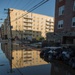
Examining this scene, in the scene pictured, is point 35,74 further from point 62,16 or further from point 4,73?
point 62,16

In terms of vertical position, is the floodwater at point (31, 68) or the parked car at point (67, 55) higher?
the parked car at point (67, 55)

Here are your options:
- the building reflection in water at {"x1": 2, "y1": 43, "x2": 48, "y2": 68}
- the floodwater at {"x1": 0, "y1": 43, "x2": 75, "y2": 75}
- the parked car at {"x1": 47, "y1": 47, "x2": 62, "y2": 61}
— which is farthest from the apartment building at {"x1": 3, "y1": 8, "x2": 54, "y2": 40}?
the floodwater at {"x1": 0, "y1": 43, "x2": 75, "y2": 75}

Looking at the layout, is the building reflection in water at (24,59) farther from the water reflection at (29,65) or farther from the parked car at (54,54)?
the parked car at (54,54)

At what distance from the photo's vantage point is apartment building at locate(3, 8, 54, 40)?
→ 83375 mm

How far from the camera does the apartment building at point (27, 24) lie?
83375 millimetres

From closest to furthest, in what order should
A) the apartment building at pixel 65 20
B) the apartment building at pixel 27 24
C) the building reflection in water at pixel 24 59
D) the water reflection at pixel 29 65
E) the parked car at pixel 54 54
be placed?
1. the water reflection at pixel 29 65
2. the building reflection in water at pixel 24 59
3. the parked car at pixel 54 54
4. the apartment building at pixel 65 20
5. the apartment building at pixel 27 24

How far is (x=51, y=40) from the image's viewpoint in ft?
97.7

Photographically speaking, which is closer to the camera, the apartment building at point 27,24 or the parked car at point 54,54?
the parked car at point 54,54

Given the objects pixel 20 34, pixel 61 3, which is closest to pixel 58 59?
pixel 61 3

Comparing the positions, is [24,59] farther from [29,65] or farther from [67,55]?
[67,55]

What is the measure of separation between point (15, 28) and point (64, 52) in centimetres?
6933

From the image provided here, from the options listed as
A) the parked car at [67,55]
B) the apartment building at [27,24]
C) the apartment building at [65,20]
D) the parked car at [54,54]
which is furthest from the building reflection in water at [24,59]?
the apartment building at [27,24]

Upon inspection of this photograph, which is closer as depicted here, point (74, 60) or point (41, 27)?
point (74, 60)

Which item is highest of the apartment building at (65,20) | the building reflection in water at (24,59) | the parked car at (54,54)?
the apartment building at (65,20)
